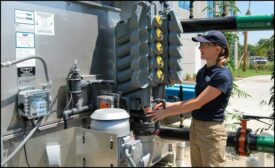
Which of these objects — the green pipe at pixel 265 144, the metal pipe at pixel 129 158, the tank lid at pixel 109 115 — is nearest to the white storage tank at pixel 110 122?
the tank lid at pixel 109 115

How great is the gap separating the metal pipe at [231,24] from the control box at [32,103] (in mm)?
1551

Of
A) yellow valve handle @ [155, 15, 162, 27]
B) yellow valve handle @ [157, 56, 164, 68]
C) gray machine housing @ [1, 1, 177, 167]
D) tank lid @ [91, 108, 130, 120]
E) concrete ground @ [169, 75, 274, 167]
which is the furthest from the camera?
yellow valve handle @ [157, 56, 164, 68]

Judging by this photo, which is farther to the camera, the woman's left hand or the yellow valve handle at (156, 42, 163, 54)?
the yellow valve handle at (156, 42, 163, 54)

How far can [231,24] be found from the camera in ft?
9.54

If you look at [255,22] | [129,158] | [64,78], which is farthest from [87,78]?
[255,22]

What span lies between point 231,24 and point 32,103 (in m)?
1.77

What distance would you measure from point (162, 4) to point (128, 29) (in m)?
0.47

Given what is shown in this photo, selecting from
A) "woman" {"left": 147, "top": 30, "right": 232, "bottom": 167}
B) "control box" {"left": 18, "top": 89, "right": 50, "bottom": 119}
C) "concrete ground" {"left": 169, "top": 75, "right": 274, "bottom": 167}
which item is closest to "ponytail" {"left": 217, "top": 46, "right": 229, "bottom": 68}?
"woman" {"left": 147, "top": 30, "right": 232, "bottom": 167}

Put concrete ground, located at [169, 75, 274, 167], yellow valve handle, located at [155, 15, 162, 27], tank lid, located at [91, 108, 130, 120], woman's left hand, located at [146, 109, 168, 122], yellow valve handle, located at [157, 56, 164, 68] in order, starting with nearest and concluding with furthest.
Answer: concrete ground, located at [169, 75, 274, 167] < tank lid, located at [91, 108, 130, 120] < woman's left hand, located at [146, 109, 168, 122] < yellow valve handle, located at [155, 15, 162, 27] < yellow valve handle, located at [157, 56, 164, 68]

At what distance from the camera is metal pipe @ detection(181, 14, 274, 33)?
251cm

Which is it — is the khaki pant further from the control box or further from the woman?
the control box

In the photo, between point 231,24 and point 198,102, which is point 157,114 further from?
point 231,24

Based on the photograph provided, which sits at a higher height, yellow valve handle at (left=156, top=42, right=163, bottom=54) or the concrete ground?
yellow valve handle at (left=156, top=42, right=163, bottom=54)

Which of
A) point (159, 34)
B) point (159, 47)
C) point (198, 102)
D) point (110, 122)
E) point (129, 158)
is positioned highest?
point (159, 34)
